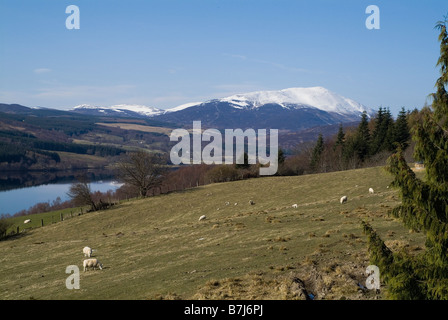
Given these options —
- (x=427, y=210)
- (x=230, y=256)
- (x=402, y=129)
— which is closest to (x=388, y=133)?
(x=402, y=129)

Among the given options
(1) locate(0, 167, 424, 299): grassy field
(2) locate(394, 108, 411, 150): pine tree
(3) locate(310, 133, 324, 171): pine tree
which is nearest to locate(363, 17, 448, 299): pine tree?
A: (1) locate(0, 167, 424, 299): grassy field

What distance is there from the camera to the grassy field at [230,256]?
16234 millimetres

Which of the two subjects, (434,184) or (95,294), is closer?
(434,184)

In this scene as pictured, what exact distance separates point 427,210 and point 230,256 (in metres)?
13.5

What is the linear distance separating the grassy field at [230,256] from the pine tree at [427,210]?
1007mm

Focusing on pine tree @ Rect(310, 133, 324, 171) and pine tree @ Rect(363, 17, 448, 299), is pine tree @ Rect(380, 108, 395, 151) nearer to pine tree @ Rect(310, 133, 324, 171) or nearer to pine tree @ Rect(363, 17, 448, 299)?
pine tree @ Rect(310, 133, 324, 171)

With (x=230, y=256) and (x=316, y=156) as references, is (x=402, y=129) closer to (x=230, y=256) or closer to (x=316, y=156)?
(x=316, y=156)

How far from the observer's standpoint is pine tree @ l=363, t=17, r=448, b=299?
11453 mm

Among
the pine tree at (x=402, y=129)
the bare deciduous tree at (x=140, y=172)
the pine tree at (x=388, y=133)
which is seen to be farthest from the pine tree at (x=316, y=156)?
the bare deciduous tree at (x=140, y=172)

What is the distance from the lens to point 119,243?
34375 millimetres

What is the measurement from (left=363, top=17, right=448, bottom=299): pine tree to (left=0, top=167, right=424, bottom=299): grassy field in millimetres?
1007

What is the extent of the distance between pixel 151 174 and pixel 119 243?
3758 cm
